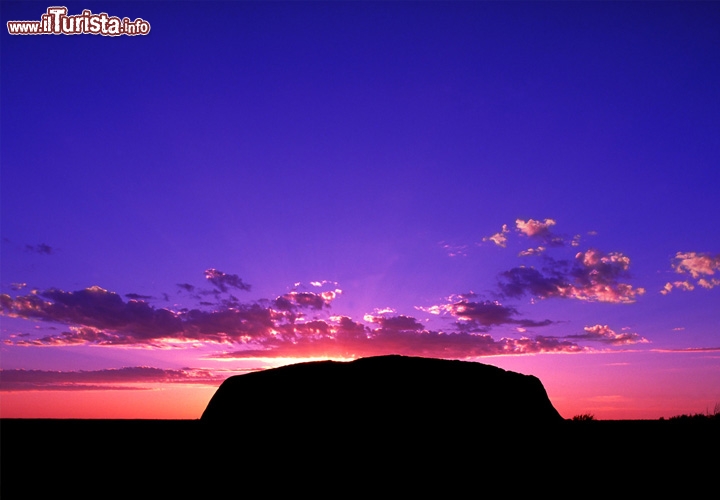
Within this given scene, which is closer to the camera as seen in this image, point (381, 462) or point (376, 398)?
point (381, 462)

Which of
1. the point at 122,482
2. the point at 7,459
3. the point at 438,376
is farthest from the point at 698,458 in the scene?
the point at 7,459

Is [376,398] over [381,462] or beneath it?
over

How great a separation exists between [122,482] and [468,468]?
1022 cm

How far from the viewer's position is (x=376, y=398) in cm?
1100

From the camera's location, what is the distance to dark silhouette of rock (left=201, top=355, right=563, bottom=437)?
35.4 ft

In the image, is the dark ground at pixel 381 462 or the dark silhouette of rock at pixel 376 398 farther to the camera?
the dark silhouette of rock at pixel 376 398

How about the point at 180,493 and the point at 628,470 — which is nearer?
the point at 180,493

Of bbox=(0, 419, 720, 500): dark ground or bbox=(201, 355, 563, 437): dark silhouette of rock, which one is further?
bbox=(201, 355, 563, 437): dark silhouette of rock

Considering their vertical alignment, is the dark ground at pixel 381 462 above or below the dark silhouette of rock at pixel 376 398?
below

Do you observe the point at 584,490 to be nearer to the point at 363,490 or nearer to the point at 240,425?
the point at 363,490

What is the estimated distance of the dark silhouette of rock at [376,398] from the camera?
10781 mm

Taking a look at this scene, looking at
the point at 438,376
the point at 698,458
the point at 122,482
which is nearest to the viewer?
the point at 438,376

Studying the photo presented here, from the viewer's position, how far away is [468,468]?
34.1 ft

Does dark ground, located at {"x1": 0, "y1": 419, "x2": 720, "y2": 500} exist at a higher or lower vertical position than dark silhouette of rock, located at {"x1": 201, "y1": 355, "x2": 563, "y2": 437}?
lower
